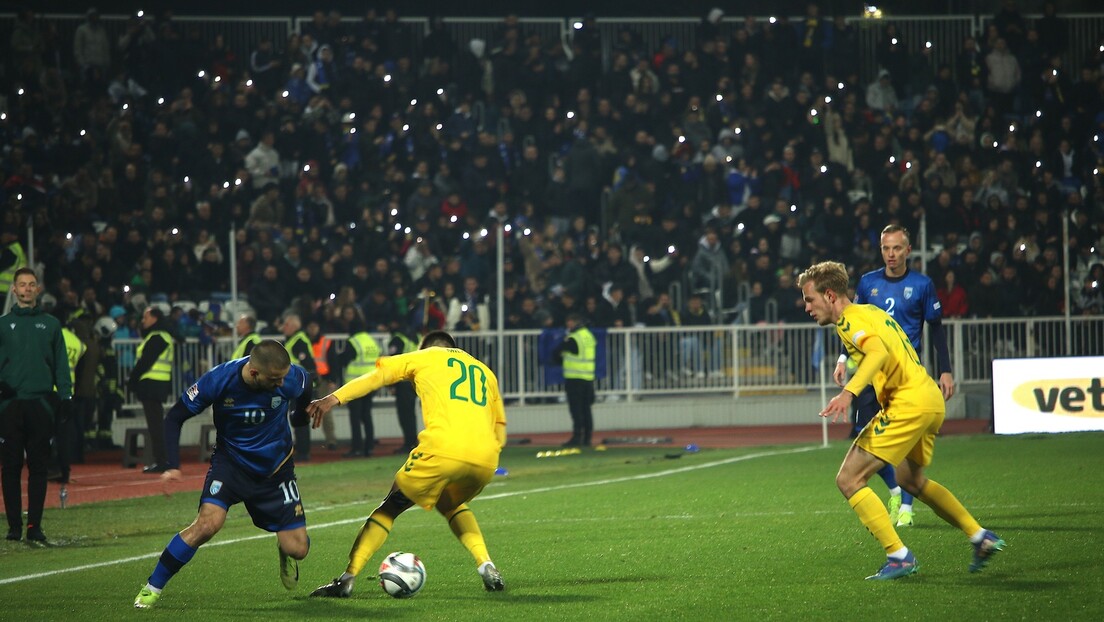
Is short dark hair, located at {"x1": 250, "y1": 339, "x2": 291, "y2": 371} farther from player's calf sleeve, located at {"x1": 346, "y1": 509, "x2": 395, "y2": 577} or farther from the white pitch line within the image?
the white pitch line

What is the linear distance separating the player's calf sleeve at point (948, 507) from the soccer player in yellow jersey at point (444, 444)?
8.55 ft

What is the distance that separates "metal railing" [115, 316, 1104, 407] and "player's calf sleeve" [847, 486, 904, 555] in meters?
14.7

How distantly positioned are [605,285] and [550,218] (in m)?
2.46

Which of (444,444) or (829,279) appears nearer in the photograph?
(444,444)

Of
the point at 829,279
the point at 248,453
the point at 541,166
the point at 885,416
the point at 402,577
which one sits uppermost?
the point at 541,166

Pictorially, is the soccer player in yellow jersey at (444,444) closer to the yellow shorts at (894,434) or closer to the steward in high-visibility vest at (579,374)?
the yellow shorts at (894,434)

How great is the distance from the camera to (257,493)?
830 cm

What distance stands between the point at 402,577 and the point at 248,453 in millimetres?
1211

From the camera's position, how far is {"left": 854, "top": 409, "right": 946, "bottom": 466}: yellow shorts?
809 centimetres

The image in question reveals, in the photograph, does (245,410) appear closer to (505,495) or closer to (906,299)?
(906,299)

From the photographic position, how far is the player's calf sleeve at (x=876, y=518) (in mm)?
7930

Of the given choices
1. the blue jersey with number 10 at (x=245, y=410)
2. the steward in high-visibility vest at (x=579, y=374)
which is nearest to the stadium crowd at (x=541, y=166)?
the steward in high-visibility vest at (x=579, y=374)

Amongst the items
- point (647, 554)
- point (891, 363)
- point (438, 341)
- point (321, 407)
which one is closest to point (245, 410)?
point (321, 407)

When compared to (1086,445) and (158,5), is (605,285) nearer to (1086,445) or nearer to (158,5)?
(1086,445)
